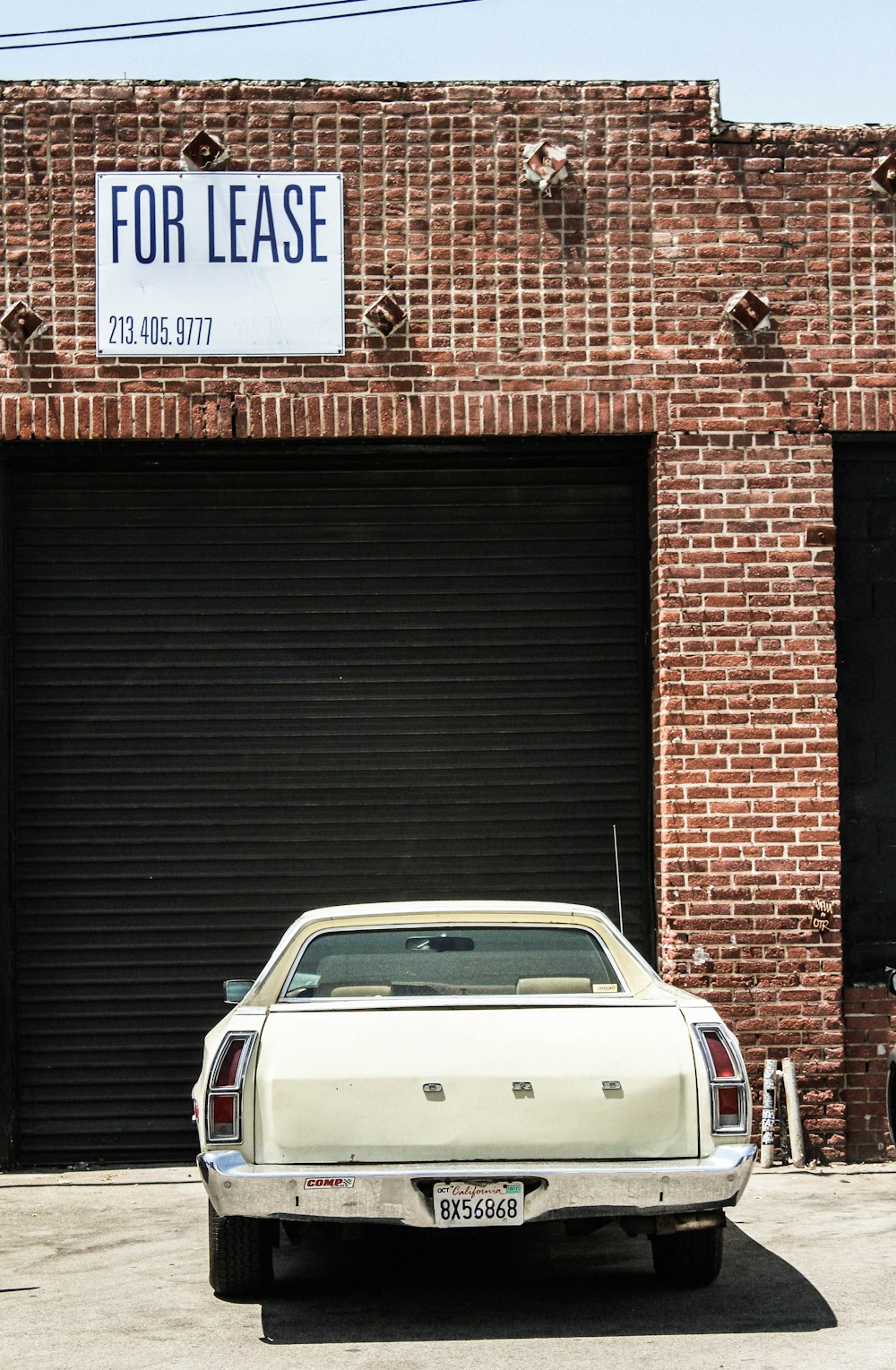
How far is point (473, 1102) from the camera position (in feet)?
18.9

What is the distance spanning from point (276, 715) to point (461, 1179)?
4545mm

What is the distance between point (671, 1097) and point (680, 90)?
20.9 feet

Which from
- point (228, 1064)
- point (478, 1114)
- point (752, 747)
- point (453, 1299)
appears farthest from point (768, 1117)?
point (228, 1064)

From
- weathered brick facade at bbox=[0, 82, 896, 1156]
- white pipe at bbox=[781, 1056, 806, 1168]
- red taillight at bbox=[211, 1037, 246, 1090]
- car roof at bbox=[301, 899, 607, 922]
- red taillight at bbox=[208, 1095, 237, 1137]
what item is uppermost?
weathered brick facade at bbox=[0, 82, 896, 1156]

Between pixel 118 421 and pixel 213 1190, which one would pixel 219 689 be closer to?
pixel 118 421

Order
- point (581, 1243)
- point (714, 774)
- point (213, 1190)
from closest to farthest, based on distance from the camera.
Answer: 1. point (213, 1190)
2. point (581, 1243)
3. point (714, 774)

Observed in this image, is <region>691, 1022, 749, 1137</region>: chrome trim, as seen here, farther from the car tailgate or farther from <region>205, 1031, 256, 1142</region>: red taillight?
<region>205, 1031, 256, 1142</region>: red taillight

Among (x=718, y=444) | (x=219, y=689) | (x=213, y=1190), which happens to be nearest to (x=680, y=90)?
(x=718, y=444)

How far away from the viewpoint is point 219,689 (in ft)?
32.2

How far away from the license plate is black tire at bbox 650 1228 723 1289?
97cm

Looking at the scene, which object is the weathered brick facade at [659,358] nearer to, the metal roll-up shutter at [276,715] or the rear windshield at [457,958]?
the metal roll-up shutter at [276,715]

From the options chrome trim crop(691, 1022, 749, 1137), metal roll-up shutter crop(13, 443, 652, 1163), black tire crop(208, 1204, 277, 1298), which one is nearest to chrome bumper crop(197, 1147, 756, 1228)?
chrome trim crop(691, 1022, 749, 1137)

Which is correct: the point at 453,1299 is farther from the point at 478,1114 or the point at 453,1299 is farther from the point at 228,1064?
the point at 228,1064

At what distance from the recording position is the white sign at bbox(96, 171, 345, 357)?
950 centimetres
